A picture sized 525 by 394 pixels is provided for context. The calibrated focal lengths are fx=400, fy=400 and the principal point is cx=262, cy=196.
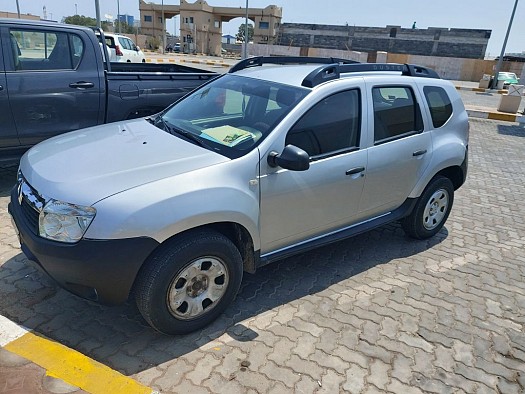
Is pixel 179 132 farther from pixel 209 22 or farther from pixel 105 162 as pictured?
pixel 209 22

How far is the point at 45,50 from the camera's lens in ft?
15.9

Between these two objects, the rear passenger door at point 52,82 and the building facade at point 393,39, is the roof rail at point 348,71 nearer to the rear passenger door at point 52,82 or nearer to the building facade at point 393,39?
the rear passenger door at point 52,82

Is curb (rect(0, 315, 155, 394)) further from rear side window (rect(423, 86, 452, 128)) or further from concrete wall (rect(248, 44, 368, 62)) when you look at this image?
concrete wall (rect(248, 44, 368, 62))

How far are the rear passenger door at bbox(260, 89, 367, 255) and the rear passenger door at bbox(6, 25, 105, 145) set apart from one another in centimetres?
328

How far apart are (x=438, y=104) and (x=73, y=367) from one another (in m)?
3.91

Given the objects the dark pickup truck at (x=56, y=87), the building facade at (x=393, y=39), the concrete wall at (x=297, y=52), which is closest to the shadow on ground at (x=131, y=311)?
the dark pickup truck at (x=56, y=87)

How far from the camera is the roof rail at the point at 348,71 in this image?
123 inches

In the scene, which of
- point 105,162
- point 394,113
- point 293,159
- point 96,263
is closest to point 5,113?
point 105,162

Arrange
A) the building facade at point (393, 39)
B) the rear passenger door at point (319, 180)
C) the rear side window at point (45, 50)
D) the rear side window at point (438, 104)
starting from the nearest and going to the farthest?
the rear passenger door at point (319, 180), the rear side window at point (438, 104), the rear side window at point (45, 50), the building facade at point (393, 39)

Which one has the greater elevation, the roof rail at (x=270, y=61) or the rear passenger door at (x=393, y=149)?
the roof rail at (x=270, y=61)

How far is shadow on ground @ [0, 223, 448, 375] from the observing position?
8.45 feet

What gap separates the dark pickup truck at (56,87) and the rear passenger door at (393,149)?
126 inches

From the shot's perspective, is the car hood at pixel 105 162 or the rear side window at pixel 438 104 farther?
the rear side window at pixel 438 104

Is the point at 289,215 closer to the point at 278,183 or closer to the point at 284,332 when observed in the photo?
the point at 278,183
